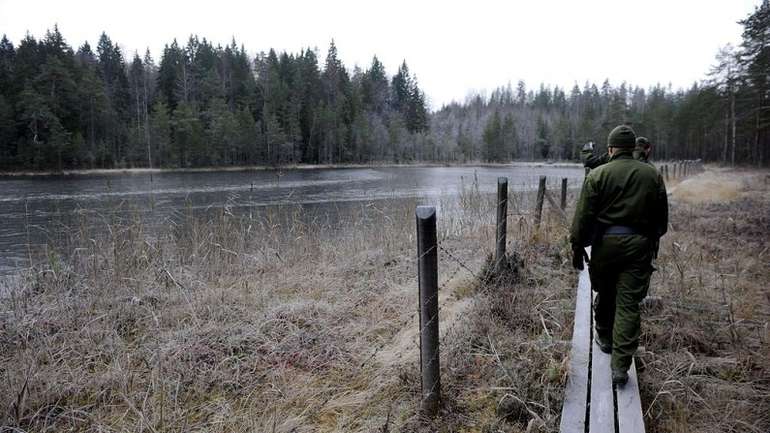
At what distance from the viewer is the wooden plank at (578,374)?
8.80 feet

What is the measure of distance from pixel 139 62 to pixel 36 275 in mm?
84544

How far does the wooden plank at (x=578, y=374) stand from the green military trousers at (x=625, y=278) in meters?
0.27

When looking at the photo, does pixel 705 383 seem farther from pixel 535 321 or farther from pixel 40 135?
pixel 40 135

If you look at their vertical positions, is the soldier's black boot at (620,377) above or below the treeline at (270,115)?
below

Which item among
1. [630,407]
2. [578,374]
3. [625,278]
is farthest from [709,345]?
[630,407]

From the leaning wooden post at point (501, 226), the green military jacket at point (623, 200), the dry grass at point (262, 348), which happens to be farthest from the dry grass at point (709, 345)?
the leaning wooden post at point (501, 226)

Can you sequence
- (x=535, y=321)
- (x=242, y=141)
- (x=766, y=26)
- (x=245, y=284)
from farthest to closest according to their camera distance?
(x=242, y=141), (x=766, y=26), (x=245, y=284), (x=535, y=321)

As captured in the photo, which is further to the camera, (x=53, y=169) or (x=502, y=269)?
(x=53, y=169)

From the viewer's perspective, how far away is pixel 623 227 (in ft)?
10.8

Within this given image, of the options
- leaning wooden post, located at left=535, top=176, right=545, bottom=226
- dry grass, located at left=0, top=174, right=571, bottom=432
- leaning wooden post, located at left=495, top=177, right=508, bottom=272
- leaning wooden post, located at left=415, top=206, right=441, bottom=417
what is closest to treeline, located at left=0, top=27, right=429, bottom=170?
dry grass, located at left=0, top=174, right=571, bottom=432

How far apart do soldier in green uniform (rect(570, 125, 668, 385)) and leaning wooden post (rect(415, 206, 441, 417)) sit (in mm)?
1390

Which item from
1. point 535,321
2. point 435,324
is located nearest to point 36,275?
point 435,324

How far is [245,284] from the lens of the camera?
19.9 ft

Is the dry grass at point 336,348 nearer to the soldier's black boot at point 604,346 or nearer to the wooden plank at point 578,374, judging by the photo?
the wooden plank at point 578,374
